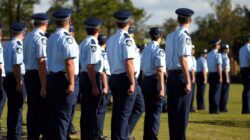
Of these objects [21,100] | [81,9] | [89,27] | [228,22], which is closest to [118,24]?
[89,27]

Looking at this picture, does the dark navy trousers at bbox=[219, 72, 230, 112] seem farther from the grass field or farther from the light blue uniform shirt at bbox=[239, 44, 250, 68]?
the grass field

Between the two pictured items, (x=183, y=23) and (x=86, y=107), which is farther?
(x=86, y=107)

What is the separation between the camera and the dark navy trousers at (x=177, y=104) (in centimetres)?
873

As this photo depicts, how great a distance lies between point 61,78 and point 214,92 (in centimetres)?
1048

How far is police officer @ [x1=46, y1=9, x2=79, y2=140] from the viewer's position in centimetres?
788

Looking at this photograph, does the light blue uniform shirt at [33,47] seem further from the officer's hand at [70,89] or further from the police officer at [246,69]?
the police officer at [246,69]

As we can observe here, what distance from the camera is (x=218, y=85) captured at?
696 inches

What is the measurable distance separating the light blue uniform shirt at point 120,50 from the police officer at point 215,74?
356 inches

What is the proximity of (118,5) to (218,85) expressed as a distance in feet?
118

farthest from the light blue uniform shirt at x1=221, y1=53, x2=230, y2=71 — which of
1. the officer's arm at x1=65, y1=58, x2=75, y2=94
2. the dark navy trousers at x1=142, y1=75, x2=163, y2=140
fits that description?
the officer's arm at x1=65, y1=58, x2=75, y2=94

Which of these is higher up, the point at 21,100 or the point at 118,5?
the point at 118,5

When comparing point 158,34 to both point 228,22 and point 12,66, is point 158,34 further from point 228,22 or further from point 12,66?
point 228,22

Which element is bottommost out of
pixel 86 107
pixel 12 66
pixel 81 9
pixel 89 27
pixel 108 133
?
pixel 108 133

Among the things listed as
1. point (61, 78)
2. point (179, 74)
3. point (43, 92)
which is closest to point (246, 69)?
point (179, 74)
